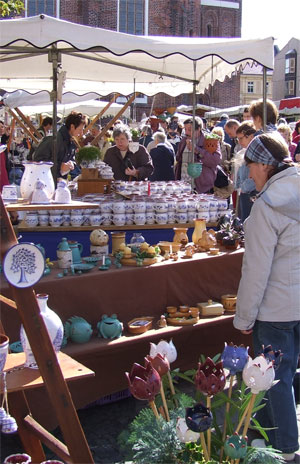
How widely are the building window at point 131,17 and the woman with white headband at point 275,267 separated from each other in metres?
24.5

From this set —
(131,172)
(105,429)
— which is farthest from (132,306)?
(131,172)

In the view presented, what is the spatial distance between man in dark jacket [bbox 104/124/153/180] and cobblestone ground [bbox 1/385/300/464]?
273cm

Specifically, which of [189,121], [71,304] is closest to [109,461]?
[71,304]

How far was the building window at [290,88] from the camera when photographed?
44.1m

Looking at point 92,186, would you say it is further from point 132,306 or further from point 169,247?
point 132,306

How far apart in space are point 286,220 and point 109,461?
1.49m

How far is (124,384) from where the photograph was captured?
10.7 ft

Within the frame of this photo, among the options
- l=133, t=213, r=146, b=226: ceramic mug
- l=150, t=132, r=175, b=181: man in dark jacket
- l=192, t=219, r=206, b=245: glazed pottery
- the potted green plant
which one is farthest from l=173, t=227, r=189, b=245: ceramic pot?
l=150, t=132, r=175, b=181: man in dark jacket

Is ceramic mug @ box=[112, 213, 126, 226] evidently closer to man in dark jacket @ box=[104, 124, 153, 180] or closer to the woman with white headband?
man in dark jacket @ box=[104, 124, 153, 180]

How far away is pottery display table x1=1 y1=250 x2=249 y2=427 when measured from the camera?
3.08 meters

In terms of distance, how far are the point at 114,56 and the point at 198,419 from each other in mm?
5285

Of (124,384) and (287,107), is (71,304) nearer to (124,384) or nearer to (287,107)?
(124,384)

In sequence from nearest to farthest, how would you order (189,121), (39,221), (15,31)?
1. (15,31)
2. (39,221)
3. (189,121)

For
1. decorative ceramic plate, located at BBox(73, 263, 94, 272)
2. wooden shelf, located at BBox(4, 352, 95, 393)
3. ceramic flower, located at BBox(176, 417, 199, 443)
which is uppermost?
decorative ceramic plate, located at BBox(73, 263, 94, 272)
